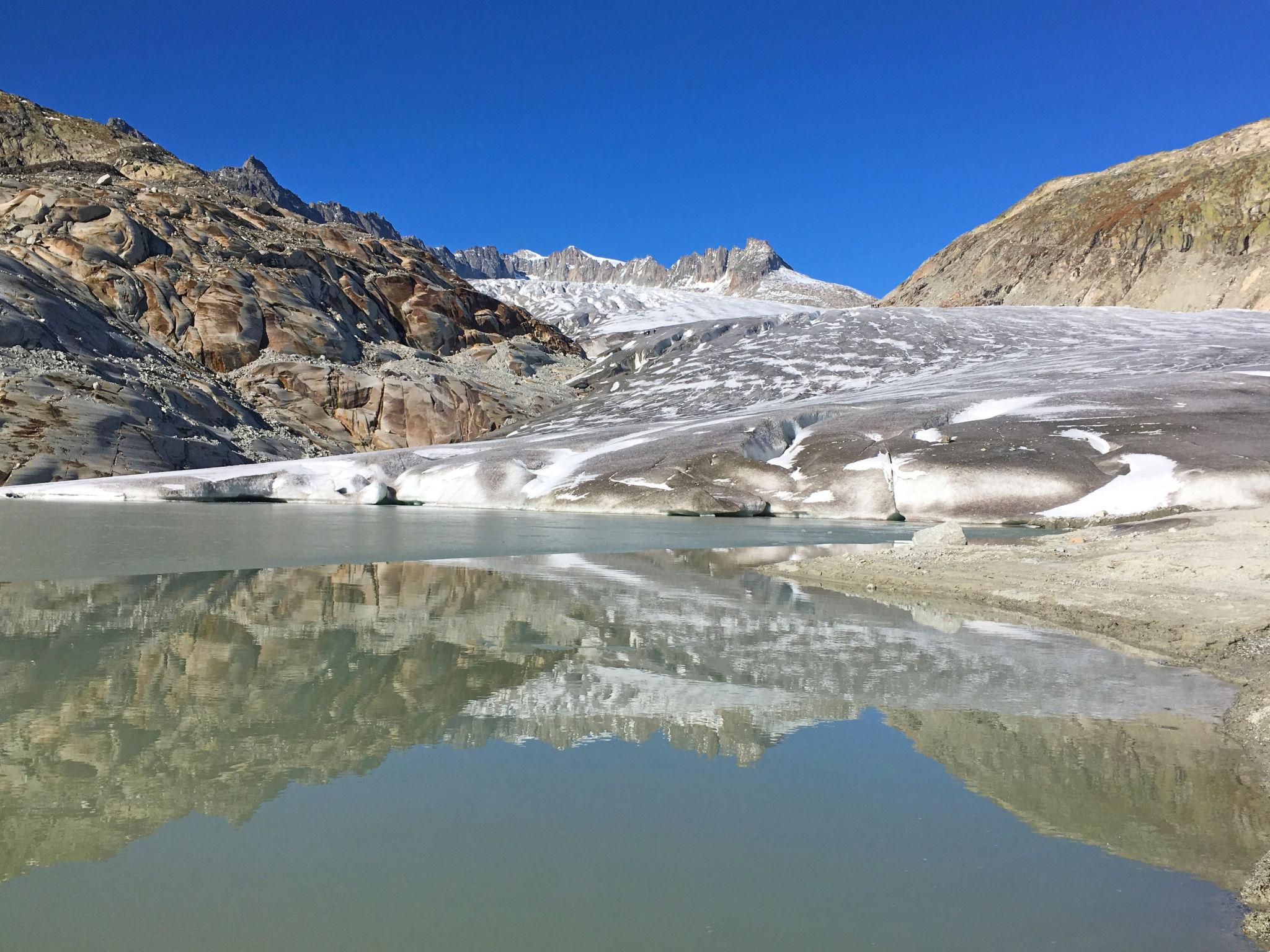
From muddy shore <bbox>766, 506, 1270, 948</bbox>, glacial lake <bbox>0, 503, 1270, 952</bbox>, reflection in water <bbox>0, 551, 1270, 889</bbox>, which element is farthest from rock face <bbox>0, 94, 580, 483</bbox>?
muddy shore <bbox>766, 506, 1270, 948</bbox>

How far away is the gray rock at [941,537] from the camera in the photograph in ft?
56.4

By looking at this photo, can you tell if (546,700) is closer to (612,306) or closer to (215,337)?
(215,337)

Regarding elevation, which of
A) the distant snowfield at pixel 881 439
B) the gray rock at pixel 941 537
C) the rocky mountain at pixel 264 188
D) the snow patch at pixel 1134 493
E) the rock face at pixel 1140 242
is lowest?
the gray rock at pixel 941 537

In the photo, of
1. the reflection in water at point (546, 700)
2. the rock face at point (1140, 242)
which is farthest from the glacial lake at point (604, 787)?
the rock face at point (1140, 242)

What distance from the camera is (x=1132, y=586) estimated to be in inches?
478

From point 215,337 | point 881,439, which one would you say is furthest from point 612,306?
point 881,439

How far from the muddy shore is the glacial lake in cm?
62

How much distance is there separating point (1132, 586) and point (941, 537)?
17.8ft

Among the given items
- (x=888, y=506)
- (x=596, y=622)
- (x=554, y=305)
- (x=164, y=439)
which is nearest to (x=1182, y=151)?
(x=554, y=305)

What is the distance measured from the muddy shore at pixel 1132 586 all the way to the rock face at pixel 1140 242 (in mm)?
95545

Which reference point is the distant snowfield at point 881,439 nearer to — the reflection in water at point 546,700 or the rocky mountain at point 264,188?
the reflection in water at point 546,700

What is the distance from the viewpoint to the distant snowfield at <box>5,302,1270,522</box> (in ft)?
95.0

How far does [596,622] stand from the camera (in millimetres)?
10484

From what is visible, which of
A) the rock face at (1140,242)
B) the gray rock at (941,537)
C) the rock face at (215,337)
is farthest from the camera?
the rock face at (1140,242)
